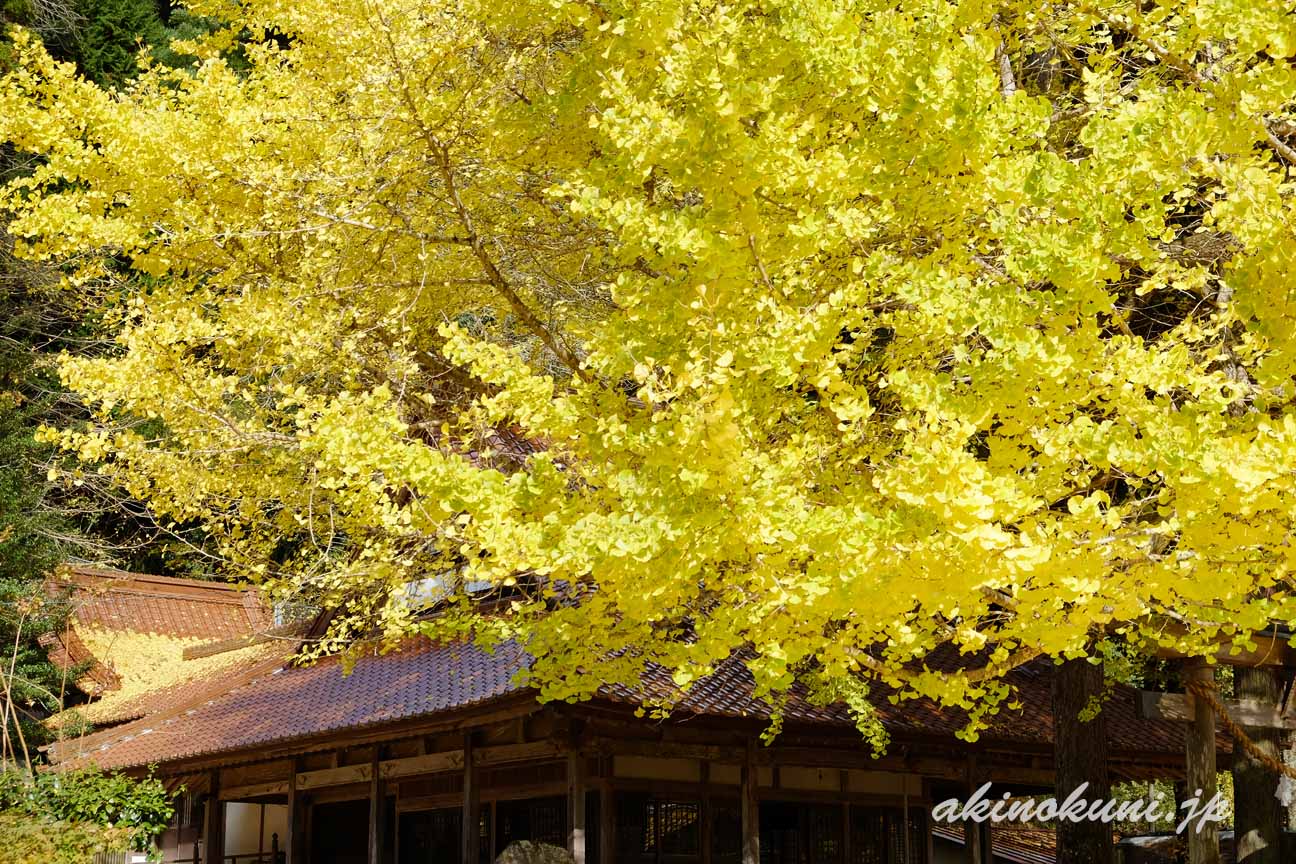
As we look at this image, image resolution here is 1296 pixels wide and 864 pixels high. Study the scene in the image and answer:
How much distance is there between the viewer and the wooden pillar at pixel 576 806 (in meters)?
11.4

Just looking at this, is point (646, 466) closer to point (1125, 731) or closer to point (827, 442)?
point (827, 442)

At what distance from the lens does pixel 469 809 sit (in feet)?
40.8

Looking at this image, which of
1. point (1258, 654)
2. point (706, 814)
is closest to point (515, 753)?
point (706, 814)

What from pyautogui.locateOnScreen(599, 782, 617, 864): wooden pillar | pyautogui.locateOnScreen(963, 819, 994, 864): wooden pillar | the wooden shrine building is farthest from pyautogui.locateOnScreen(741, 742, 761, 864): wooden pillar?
pyautogui.locateOnScreen(963, 819, 994, 864): wooden pillar

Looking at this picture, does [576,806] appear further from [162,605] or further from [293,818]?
[162,605]

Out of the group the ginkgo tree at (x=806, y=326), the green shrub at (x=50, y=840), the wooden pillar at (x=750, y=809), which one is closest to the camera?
the ginkgo tree at (x=806, y=326)

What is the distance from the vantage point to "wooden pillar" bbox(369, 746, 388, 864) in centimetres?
1332

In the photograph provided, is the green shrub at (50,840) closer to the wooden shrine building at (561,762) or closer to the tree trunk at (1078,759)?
the wooden shrine building at (561,762)

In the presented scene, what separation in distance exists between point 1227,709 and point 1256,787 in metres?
0.94

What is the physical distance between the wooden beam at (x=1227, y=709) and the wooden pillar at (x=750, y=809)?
13.9 feet

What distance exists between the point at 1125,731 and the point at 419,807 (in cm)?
796

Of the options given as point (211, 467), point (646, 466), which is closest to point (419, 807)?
point (211, 467)

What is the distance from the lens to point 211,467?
11.0m

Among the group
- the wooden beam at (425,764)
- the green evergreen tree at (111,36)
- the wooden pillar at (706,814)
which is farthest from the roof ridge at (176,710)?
the green evergreen tree at (111,36)
